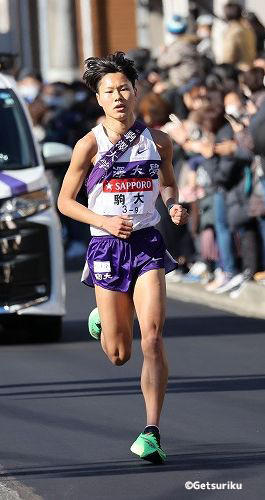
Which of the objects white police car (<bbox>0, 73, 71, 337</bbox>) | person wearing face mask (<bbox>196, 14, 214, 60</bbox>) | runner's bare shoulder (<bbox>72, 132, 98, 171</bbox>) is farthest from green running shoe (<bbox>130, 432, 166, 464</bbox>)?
person wearing face mask (<bbox>196, 14, 214, 60</bbox>)

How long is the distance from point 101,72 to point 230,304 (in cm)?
785

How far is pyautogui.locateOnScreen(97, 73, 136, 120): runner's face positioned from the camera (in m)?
8.91

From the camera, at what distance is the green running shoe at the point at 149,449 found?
343 inches

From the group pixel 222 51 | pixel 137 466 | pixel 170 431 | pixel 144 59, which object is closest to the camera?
pixel 137 466

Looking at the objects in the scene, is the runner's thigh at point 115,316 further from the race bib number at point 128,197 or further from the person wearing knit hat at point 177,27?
the person wearing knit hat at point 177,27

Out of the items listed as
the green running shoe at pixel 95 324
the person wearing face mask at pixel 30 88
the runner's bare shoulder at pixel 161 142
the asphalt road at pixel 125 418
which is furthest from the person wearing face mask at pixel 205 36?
the runner's bare shoulder at pixel 161 142

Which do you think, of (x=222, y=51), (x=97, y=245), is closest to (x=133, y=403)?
(x=97, y=245)

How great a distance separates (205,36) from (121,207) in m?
15.7

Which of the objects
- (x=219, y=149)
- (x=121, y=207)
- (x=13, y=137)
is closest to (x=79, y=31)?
(x=219, y=149)

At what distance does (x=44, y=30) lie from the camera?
43344 mm

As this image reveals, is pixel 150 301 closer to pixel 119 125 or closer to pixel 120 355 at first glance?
pixel 120 355

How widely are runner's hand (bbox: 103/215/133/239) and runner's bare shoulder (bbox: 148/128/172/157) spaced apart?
0.51 meters

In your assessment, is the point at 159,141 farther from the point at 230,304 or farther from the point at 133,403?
the point at 230,304

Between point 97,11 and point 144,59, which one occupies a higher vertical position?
point 144,59
